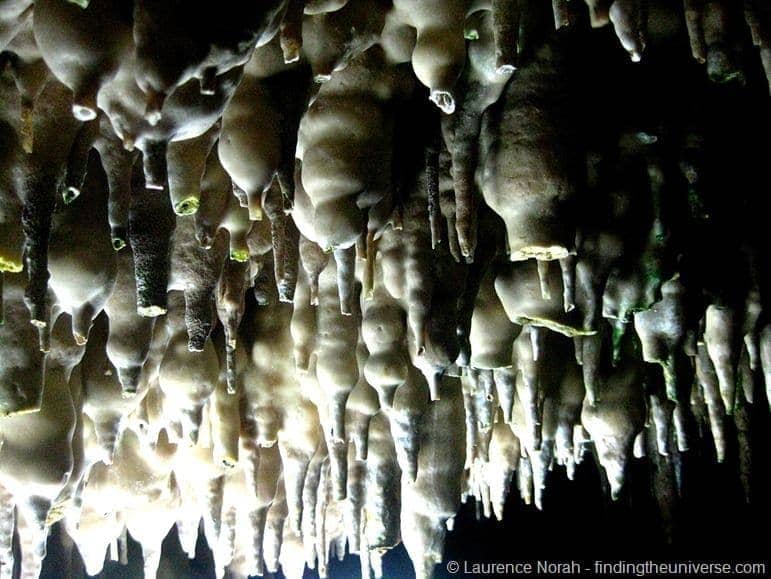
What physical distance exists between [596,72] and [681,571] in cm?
300

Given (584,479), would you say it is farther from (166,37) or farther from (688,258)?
(166,37)

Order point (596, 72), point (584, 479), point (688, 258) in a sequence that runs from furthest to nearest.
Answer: point (584, 479), point (688, 258), point (596, 72)

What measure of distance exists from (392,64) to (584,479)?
3045 millimetres

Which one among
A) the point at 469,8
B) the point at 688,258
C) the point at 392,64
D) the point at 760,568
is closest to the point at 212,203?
the point at 392,64

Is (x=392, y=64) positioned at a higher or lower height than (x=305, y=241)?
higher

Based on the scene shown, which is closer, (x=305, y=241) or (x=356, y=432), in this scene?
(x=305, y=241)

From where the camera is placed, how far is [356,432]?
2018 mm

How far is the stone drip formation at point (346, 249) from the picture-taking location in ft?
3.95

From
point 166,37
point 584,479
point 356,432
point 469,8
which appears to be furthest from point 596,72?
point 584,479

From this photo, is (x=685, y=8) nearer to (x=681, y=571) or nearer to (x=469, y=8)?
(x=469, y=8)

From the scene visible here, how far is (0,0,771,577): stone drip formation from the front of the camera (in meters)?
1.21

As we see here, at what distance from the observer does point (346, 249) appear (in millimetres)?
1521

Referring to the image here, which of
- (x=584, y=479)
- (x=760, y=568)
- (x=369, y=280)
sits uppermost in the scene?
(x=369, y=280)

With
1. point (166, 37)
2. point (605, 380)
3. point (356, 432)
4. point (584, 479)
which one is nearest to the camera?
point (166, 37)
